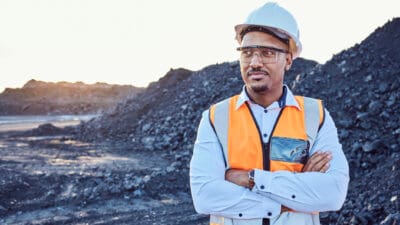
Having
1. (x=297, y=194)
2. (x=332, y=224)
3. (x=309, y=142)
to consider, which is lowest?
(x=332, y=224)

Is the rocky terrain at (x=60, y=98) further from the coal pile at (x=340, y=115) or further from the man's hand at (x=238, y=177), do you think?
the man's hand at (x=238, y=177)

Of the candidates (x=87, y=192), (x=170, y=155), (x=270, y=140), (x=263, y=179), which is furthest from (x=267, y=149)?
(x=170, y=155)

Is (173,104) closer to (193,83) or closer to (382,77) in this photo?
(193,83)

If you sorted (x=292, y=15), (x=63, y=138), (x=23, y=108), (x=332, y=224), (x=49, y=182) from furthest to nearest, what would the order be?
(x=23, y=108) < (x=63, y=138) < (x=49, y=182) < (x=332, y=224) < (x=292, y=15)

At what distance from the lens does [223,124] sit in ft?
8.84

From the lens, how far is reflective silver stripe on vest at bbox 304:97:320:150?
106 inches

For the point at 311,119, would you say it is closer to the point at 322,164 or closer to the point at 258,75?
the point at 322,164

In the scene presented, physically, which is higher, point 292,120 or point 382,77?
point 382,77

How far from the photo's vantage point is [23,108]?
137 ft

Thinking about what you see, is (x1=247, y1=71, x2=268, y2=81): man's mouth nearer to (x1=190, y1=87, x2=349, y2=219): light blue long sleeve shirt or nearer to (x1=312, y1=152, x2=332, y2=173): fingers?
(x1=190, y1=87, x2=349, y2=219): light blue long sleeve shirt

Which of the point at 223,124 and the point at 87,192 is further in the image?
the point at 87,192

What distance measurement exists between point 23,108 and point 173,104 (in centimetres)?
2667

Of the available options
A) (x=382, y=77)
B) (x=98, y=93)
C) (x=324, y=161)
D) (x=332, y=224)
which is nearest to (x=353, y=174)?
(x=332, y=224)

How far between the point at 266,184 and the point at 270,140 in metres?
0.23
